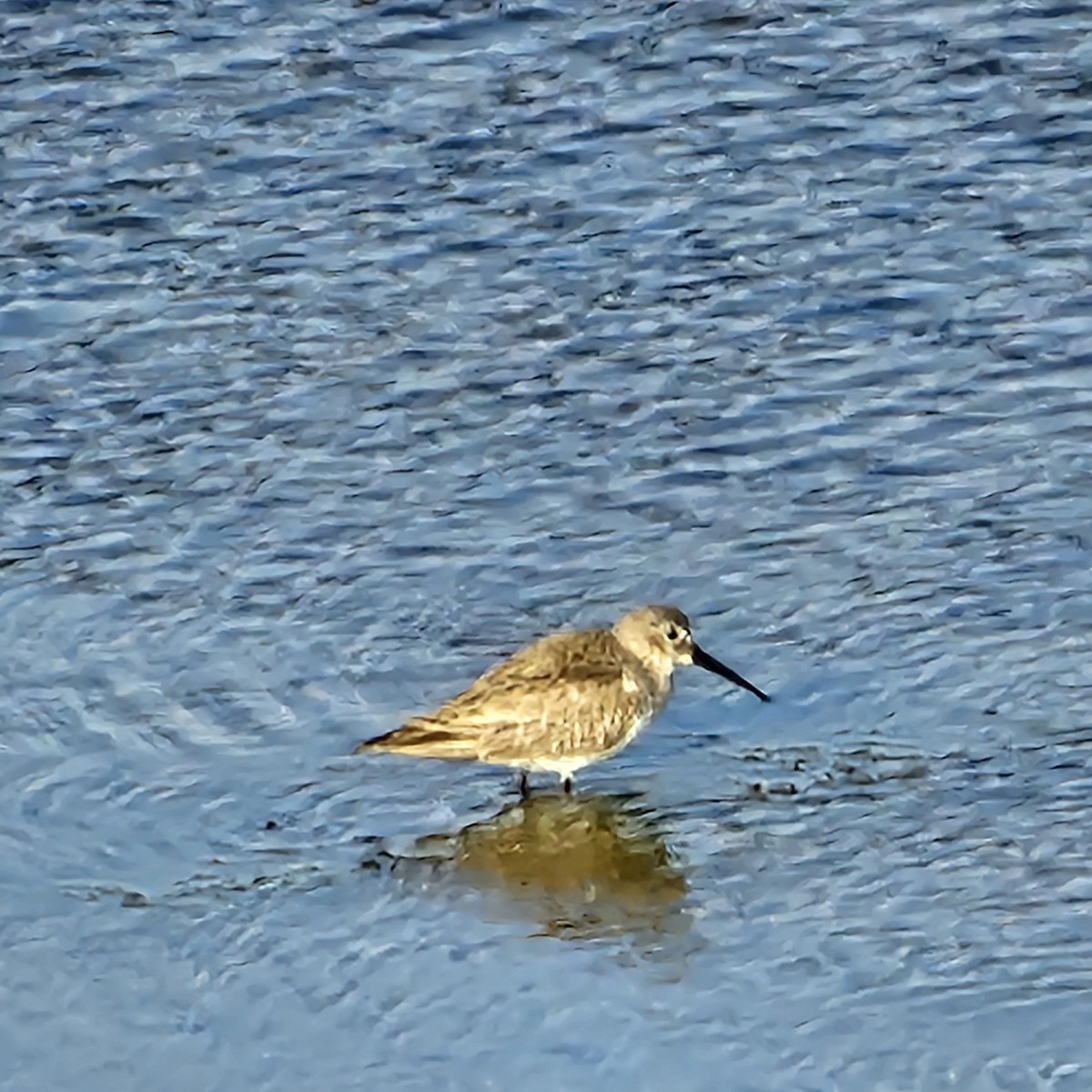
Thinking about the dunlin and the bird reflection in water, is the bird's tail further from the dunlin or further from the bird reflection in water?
the bird reflection in water

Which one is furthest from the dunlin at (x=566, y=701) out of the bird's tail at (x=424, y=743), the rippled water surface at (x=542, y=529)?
the rippled water surface at (x=542, y=529)

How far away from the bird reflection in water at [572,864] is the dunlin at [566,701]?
161 mm

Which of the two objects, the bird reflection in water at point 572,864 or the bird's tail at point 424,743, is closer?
the bird reflection in water at point 572,864

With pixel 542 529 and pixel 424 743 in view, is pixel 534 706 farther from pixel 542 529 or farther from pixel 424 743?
pixel 542 529

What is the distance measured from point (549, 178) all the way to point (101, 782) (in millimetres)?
4463

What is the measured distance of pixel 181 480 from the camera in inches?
392

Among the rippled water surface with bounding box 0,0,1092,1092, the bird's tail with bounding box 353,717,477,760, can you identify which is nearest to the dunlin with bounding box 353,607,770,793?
the bird's tail with bounding box 353,717,477,760

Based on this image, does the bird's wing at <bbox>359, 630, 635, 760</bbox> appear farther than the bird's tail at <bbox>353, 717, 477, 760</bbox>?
Yes

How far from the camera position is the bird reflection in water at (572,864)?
7.70 meters

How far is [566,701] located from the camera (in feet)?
28.3

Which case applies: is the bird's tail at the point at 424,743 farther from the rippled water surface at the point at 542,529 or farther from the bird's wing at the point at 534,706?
the rippled water surface at the point at 542,529

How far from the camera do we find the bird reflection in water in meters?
7.70

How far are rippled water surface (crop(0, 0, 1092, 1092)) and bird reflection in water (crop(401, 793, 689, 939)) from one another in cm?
2


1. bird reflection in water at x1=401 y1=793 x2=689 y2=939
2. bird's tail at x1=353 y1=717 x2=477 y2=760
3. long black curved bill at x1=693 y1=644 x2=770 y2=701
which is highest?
bird's tail at x1=353 y1=717 x2=477 y2=760
